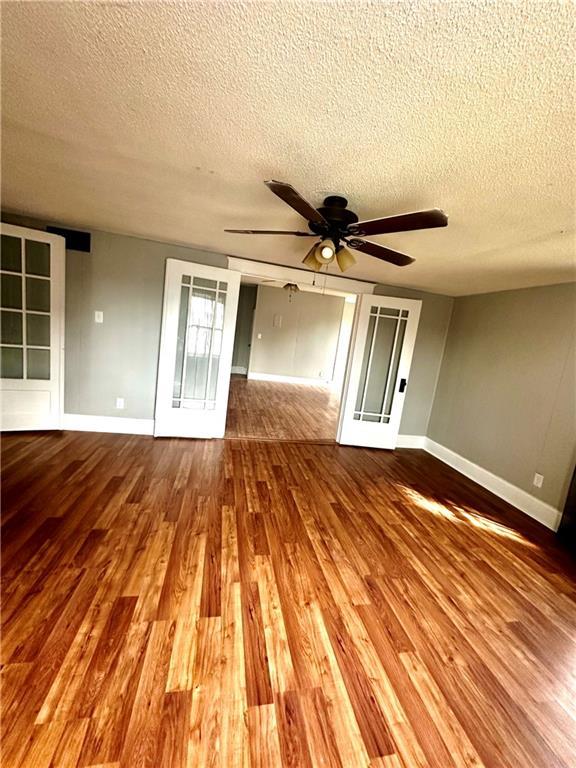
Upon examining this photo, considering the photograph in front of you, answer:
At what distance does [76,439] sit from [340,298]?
296 inches

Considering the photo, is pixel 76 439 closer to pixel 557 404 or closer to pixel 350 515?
pixel 350 515

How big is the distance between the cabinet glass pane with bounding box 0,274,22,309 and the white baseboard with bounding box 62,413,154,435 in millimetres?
1329

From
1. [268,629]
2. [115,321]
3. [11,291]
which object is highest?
[11,291]

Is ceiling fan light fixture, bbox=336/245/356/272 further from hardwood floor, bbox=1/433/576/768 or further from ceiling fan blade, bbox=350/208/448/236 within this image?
hardwood floor, bbox=1/433/576/768

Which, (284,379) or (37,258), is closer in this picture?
(37,258)

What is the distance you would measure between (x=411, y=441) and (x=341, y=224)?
3797 mm

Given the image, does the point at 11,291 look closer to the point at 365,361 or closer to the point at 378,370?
the point at 365,361

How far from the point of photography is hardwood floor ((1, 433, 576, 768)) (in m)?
1.12

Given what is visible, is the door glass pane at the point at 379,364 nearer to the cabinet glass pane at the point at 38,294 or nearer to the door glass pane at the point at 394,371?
the door glass pane at the point at 394,371

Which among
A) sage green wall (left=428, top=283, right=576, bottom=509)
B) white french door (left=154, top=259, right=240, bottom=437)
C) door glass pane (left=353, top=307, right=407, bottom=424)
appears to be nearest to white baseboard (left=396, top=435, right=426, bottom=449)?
sage green wall (left=428, top=283, right=576, bottom=509)

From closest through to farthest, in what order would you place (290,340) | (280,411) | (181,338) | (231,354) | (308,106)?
(308,106) < (181,338) < (231,354) < (280,411) < (290,340)

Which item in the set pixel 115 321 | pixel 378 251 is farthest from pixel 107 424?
pixel 378 251

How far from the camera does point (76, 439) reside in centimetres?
347

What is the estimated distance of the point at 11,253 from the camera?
3.15m
